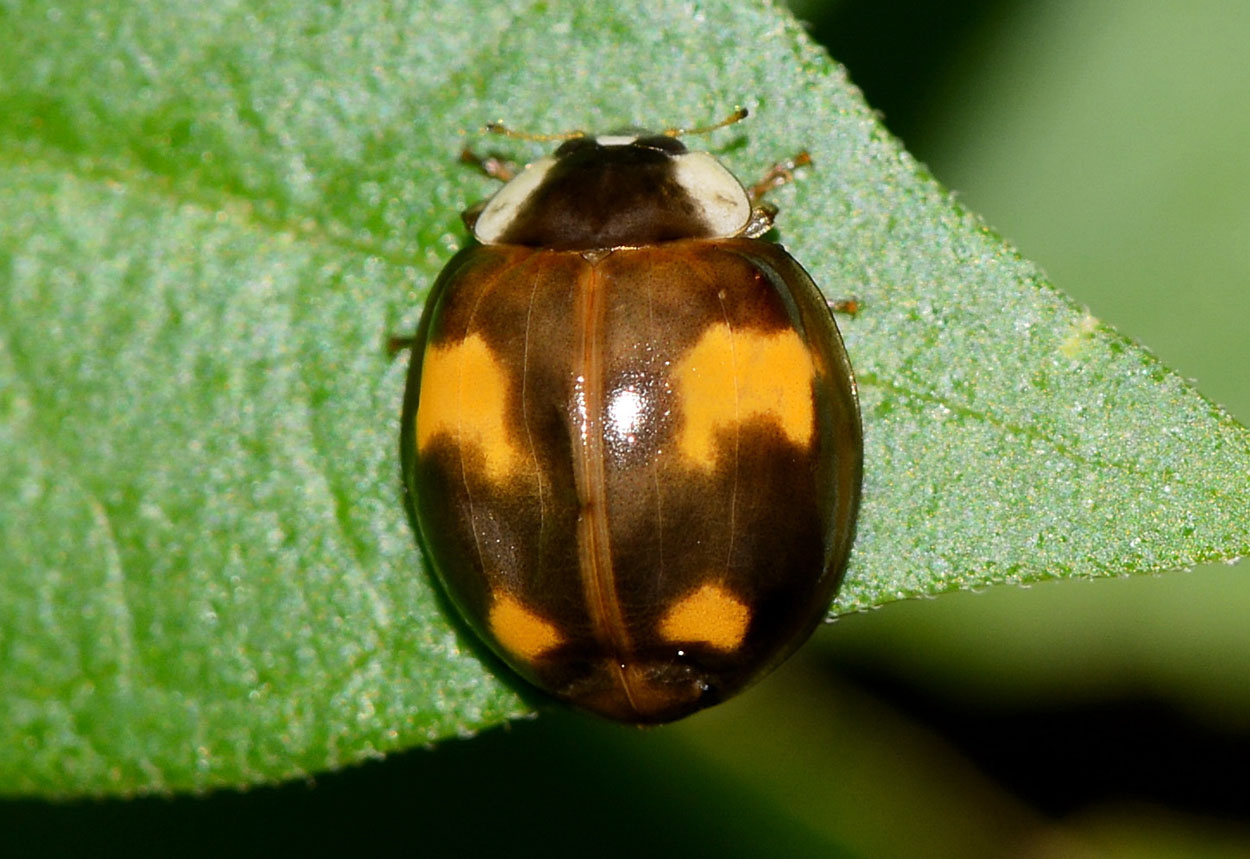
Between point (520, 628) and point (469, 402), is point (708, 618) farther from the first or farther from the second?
point (469, 402)

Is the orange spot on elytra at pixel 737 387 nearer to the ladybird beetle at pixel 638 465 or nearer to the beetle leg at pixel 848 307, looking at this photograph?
the ladybird beetle at pixel 638 465

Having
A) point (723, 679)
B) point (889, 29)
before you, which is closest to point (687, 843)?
point (723, 679)

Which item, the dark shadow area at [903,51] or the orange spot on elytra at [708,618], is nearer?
the orange spot on elytra at [708,618]

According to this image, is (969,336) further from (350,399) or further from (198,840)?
(198,840)

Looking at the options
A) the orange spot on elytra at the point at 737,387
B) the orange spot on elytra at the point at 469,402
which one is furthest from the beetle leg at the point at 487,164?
the orange spot on elytra at the point at 737,387

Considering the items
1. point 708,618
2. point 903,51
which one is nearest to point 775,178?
point 708,618

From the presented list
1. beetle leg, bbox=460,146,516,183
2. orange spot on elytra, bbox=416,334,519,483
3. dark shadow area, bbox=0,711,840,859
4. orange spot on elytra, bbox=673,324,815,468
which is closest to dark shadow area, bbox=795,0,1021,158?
beetle leg, bbox=460,146,516,183
